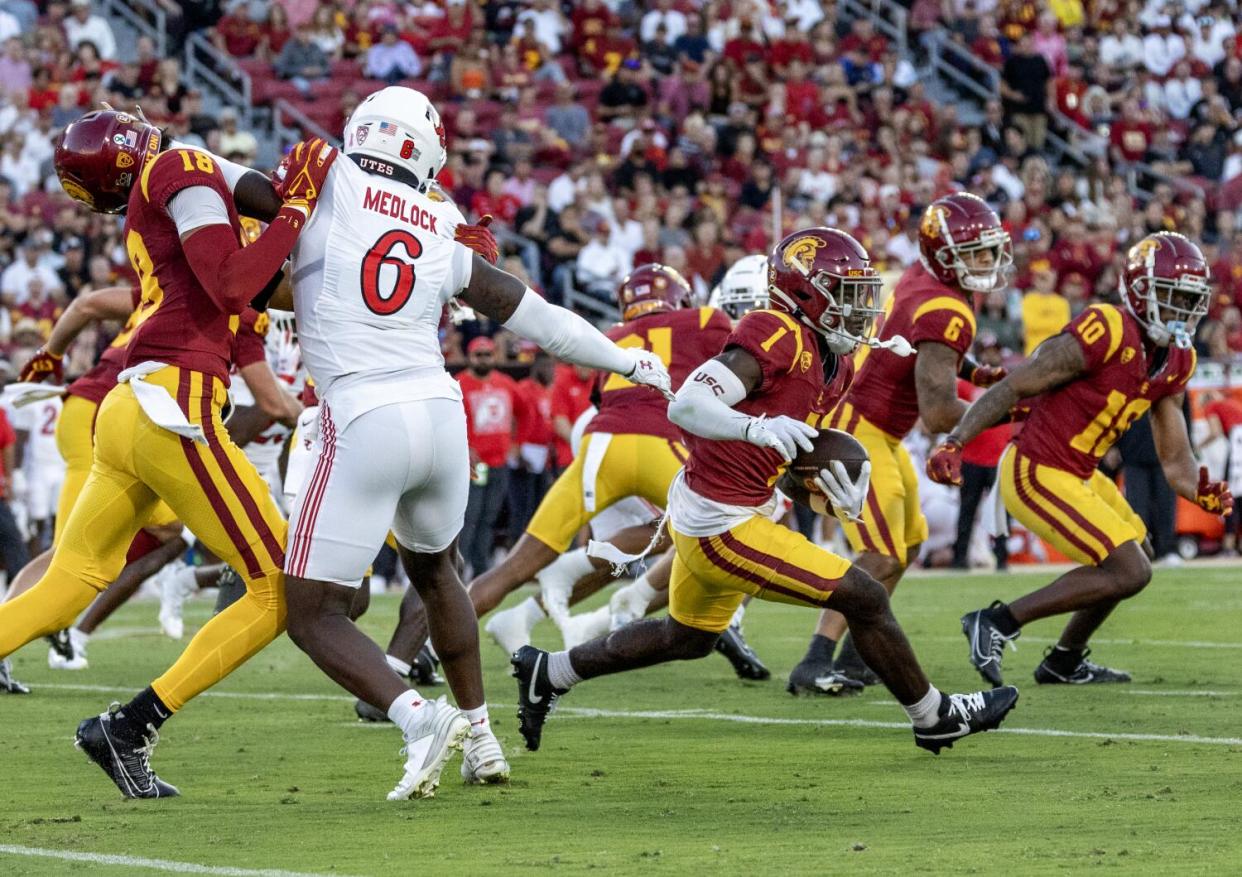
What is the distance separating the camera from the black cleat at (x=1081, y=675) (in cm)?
895

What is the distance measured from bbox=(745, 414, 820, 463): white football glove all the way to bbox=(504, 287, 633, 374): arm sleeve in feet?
1.52

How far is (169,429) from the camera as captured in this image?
6.07 metres

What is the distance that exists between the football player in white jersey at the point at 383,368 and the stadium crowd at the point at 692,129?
32.3 feet

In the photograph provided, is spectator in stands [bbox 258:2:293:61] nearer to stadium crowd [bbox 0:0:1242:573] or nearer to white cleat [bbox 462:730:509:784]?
stadium crowd [bbox 0:0:1242:573]

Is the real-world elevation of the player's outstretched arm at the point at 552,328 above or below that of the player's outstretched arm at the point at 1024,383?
above

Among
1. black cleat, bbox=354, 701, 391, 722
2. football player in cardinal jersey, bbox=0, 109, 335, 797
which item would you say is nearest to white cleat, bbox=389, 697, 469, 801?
football player in cardinal jersey, bbox=0, 109, 335, 797

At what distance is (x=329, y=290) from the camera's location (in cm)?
580

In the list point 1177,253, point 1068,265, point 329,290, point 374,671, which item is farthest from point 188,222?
point 1068,265

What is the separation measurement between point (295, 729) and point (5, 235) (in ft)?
36.5

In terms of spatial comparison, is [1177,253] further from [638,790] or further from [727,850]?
[727,850]

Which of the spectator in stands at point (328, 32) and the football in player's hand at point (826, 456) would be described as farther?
the spectator in stands at point (328, 32)

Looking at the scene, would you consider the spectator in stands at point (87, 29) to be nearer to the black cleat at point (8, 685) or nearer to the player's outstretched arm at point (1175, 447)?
the black cleat at point (8, 685)

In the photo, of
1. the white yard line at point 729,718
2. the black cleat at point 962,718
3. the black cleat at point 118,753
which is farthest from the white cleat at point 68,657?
the black cleat at point 962,718

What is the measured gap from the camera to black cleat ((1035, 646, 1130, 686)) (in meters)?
8.95
